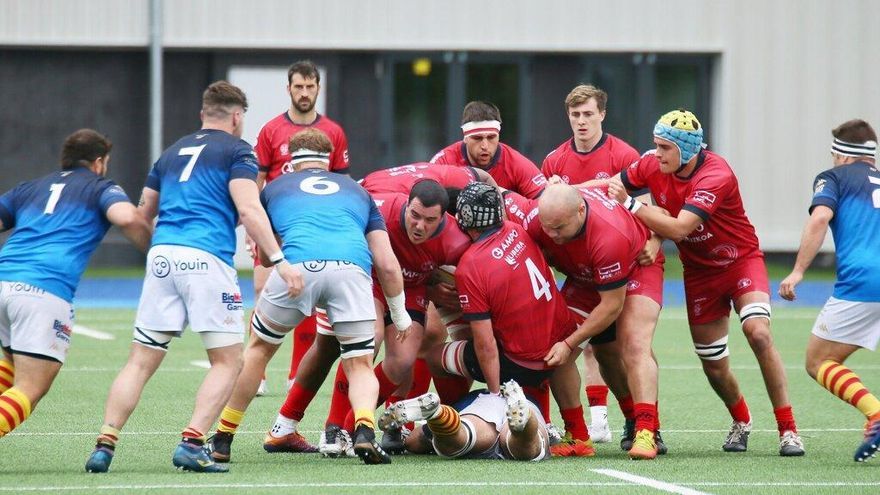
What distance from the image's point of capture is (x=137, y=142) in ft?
77.7

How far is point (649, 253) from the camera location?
28.2ft

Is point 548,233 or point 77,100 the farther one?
point 77,100

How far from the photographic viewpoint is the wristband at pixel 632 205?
8.65 meters

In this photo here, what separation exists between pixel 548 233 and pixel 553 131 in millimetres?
16456

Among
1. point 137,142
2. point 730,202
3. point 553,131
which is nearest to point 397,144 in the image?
point 553,131

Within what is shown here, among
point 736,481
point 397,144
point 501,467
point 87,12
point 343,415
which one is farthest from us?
point 397,144

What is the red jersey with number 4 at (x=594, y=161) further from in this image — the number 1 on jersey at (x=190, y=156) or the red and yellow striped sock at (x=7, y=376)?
the red and yellow striped sock at (x=7, y=376)

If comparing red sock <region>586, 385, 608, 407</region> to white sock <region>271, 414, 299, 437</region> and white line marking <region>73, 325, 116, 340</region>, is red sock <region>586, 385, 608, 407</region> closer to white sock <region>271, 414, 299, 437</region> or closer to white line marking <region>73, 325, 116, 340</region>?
white sock <region>271, 414, 299, 437</region>

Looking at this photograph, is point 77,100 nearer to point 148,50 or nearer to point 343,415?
point 148,50

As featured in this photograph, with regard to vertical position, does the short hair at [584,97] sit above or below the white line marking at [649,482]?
above

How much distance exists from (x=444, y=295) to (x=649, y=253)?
48.9 inches

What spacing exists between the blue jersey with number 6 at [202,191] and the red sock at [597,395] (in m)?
2.91

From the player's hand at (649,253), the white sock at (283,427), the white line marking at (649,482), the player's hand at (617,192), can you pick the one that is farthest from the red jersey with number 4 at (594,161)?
the white line marking at (649,482)

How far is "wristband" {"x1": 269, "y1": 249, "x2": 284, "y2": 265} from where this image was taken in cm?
741
